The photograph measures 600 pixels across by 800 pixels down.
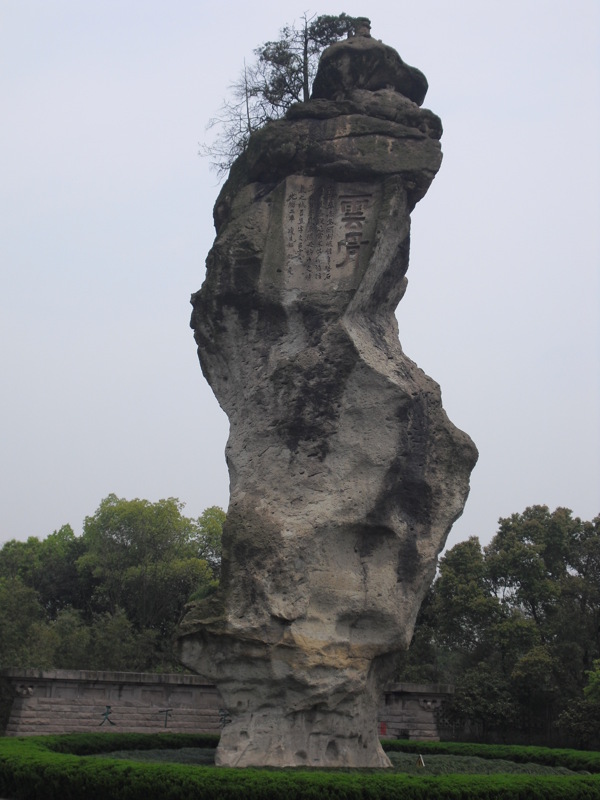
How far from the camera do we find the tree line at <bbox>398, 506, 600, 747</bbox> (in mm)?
23766

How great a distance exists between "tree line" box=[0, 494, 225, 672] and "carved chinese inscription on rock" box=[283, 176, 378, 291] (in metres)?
13.5

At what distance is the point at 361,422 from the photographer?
1027 cm

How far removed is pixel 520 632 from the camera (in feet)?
81.7

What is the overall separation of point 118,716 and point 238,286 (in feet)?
23.9

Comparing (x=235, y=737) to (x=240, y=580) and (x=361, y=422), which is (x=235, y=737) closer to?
(x=240, y=580)

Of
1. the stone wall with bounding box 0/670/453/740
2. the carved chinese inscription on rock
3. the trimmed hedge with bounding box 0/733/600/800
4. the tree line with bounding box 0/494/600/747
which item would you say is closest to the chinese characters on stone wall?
the carved chinese inscription on rock

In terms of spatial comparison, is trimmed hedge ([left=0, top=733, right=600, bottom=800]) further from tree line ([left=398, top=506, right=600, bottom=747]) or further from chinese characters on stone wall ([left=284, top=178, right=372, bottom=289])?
tree line ([left=398, top=506, right=600, bottom=747])

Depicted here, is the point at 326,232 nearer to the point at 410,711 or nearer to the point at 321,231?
the point at 321,231

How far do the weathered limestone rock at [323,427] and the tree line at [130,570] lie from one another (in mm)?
12721

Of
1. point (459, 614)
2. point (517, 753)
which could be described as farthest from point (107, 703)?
point (459, 614)

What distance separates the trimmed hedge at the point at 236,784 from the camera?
7680mm

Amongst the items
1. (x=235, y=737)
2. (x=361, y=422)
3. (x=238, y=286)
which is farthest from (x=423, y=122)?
(x=235, y=737)

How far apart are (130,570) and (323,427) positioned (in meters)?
21.0

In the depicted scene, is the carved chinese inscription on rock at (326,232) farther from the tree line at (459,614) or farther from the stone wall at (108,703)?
the tree line at (459,614)
